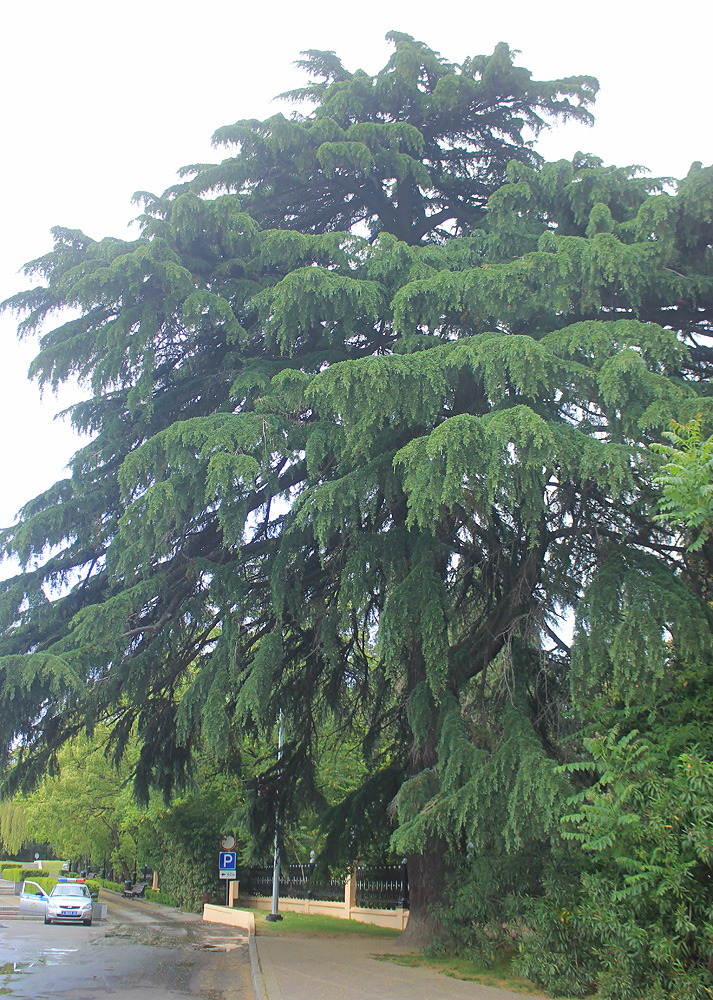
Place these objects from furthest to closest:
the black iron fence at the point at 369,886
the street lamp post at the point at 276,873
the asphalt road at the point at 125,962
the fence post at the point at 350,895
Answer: the fence post at the point at 350,895, the black iron fence at the point at 369,886, the street lamp post at the point at 276,873, the asphalt road at the point at 125,962

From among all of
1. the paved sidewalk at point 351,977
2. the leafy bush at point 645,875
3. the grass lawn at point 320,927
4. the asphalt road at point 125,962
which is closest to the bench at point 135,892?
the asphalt road at point 125,962

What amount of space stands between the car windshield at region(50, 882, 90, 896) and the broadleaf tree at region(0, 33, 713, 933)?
14.4 meters

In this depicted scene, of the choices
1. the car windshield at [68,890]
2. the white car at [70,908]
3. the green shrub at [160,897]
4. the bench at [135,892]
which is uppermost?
the car windshield at [68,890]

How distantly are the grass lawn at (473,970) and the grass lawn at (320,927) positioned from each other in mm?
4626

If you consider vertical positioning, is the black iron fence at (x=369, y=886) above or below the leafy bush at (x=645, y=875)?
below

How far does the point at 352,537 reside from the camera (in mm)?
11703

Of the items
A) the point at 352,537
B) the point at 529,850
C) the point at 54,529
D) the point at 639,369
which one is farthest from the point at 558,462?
the point at 54,529

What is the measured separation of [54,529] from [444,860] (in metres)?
8.00

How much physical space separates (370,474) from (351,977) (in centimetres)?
680

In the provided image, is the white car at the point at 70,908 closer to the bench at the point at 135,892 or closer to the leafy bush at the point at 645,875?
the bench at the point at 135,892

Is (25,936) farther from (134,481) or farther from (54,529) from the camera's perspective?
(134,481)

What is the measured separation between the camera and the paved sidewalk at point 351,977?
954cm

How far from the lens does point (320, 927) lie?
747 inches

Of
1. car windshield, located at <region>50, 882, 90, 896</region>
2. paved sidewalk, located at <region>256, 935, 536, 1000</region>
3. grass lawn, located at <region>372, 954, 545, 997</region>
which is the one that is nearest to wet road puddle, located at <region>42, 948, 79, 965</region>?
paved sidewalk, located at <region>256, 935, 536, 1000</region>
